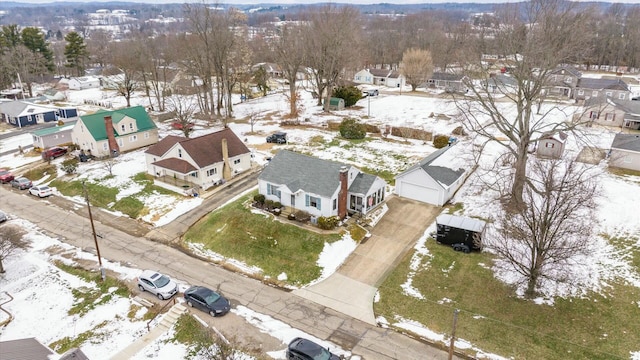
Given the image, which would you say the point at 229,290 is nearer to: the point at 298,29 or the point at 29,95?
the point at 298,29

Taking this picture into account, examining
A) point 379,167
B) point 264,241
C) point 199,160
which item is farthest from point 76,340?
point 379,167

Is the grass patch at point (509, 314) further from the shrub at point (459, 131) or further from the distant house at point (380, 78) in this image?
the distant house at point (380, 78)

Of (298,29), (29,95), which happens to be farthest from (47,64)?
(298,29)

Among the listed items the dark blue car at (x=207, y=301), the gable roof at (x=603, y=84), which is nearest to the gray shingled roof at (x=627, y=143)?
the gable roof at (x=603, y=84)

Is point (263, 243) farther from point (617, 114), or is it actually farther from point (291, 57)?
point (617, 114)

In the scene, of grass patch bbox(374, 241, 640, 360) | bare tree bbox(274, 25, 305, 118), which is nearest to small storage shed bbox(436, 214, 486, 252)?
grass patch bbox(374, 241, 640, 360)
